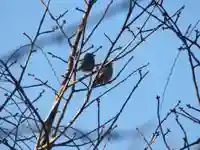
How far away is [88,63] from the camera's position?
3342mm

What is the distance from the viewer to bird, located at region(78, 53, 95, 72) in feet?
10.9

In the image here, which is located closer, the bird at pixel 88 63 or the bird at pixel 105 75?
the bird at pixel 105 75

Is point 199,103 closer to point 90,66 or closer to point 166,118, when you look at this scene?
point 166,118

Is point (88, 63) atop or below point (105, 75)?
atop

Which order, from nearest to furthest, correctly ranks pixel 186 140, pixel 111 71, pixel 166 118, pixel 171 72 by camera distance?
pixel 186 140 < pixel 171 72 < pixel 166 118 < pixel 111 71

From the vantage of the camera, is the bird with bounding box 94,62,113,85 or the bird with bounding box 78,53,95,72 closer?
the bird with bounding box 94,62,113,85

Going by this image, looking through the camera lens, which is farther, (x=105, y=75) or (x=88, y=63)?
(x=88, y=63)

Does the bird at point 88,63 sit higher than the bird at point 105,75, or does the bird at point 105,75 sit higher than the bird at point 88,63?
the bird at point 88,63

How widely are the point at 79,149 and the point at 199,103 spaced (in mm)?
930

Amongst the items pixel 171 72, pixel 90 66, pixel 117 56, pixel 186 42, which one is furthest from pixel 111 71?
pixel 186 42

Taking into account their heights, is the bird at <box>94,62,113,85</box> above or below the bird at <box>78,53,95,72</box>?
below

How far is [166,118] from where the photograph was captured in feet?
10.2

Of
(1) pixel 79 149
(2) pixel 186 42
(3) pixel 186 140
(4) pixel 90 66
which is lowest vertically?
(3) pixel 186 140

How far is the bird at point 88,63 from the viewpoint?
10.9 feet
